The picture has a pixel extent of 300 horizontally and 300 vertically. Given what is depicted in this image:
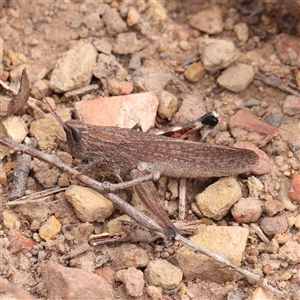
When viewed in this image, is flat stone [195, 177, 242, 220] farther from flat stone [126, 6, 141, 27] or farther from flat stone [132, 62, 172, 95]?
flat stone [126, 6, 141, 27]

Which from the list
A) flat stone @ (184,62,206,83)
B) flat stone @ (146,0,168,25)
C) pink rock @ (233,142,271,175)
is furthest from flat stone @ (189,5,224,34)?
pink rock @ (233,142,271,175)

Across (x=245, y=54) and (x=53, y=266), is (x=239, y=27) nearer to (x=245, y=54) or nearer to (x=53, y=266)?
(x=245, y=54)

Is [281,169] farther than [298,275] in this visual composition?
Yes

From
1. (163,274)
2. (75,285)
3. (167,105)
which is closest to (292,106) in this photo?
(167,105)

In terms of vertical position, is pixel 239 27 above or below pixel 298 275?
above

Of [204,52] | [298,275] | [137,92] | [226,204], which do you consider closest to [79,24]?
[137,92]

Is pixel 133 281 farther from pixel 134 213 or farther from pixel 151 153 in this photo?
pixel 151 153
